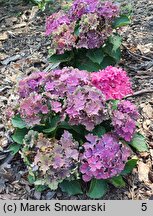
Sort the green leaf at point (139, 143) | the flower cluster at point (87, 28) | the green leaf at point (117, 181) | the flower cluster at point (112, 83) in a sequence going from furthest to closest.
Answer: the flower cluster at point (87, 28)
the flower cluster at point (112, 83)
the green leaf at point (139, 143)
the green leaf at point (117, 181)

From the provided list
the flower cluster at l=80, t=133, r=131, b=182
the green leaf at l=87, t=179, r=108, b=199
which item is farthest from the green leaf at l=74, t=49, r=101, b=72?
the green leaf at l=87, t=179, r=108, b=199

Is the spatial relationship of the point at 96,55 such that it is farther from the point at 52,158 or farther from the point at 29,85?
the point at 52,158

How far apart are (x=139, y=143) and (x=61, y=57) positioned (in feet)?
3.39

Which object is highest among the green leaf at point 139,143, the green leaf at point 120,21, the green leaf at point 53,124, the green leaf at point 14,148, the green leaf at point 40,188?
the green leaf at point 120,21

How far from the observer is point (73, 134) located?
2.92 meters

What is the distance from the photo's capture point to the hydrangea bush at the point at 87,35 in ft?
11.7

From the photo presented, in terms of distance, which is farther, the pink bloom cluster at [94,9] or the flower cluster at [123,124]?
the pink bloom cluster at [94,9]

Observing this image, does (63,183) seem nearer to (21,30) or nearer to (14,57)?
(14,57)

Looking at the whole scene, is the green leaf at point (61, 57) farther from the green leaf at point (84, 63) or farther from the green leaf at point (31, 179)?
the green leaf at point (31, 179)

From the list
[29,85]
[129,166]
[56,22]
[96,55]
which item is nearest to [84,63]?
[96,55]

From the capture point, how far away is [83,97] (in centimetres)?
277

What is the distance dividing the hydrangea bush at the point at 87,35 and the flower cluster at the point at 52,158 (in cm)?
100

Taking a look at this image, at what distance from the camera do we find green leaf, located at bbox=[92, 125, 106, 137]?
2838 mm

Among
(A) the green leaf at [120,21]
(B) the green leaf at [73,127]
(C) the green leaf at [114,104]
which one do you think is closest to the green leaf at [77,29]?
(A) the green leaf at [120,21]
